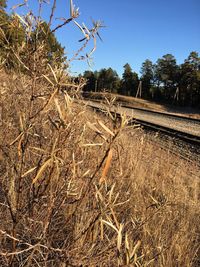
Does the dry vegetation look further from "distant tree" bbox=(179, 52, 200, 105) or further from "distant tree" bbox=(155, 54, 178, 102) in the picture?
"distant tree" bbox=(155, 54, 178, 102)

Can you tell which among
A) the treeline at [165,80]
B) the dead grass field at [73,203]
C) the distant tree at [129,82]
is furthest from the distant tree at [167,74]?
the dead grass field at [73,203]

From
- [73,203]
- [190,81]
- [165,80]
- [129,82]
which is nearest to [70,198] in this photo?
[73,203]

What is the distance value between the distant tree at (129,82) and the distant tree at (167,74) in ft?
21.0

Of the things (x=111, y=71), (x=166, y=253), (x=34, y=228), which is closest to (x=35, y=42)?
(x=34, y=228)

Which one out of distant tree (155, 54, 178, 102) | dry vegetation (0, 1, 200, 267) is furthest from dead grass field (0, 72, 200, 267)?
distant tree (155, 54, 178, 102)

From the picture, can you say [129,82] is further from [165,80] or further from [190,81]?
[190,81]

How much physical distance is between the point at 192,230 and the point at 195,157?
5.70 m

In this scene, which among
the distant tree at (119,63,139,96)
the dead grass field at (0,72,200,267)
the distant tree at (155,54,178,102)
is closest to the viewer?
the dead grass field at (0,72,200,267)

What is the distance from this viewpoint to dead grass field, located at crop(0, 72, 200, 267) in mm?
1343

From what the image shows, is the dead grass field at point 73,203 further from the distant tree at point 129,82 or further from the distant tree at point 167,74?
the distant tree at point 129,82

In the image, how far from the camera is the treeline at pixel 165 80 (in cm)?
6097

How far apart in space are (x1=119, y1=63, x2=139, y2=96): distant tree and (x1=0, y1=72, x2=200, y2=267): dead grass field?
7975 cm

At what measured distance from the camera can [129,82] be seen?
8375 cm

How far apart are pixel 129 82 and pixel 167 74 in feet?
36.7
